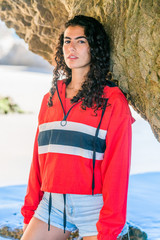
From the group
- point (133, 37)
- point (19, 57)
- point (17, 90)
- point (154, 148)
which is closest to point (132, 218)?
point (133, 37)

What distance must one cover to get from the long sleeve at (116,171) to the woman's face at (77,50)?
0.35m

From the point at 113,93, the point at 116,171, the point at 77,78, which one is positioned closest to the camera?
the point at 116,171

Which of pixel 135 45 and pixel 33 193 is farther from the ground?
pixel 135 45

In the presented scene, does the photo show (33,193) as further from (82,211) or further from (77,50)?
(77,50)

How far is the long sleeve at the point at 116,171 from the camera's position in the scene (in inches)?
70.2

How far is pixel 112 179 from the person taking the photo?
182 centimetres

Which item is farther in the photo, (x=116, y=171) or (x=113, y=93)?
(x=113, y=93)

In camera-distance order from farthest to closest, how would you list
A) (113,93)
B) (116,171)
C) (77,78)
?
(77,78), (113,93), (116,171)

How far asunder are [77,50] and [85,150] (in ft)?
1.88

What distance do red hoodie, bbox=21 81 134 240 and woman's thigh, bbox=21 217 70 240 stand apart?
211 mm

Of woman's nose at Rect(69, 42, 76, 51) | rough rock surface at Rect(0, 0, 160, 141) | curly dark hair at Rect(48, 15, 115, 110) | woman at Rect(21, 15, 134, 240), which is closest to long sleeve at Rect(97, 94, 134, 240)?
woman at Rect(21, 15, 134, 240)

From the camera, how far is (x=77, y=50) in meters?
1.99

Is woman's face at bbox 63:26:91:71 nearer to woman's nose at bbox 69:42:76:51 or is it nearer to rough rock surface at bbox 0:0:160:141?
woman's nose at bbox 69:42:76:51

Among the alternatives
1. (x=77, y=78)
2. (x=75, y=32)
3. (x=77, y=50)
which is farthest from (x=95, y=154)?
(x=75, y=32)
